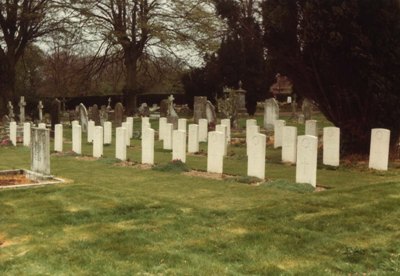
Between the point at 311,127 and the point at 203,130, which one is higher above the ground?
the point at 311,127

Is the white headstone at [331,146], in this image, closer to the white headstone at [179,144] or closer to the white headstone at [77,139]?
the white headstone at [179,144]

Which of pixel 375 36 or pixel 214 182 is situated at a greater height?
pixel 375 36

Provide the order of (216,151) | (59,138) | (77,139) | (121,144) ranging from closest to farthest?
(216,151) → (121,144) → (77,139) → (59,138)

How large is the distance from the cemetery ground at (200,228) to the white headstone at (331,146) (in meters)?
1.71

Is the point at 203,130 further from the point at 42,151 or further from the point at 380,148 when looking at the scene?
the point at 42,151

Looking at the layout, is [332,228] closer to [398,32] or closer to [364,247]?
[364,247]

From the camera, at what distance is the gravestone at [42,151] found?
33.2 feet

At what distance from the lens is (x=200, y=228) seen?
640cm

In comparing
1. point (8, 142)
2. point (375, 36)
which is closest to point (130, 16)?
point (8, 142)

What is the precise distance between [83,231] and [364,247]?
11.0 ft

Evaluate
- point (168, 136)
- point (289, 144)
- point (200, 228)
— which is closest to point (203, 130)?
point (168, 136)

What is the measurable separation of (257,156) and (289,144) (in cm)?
311

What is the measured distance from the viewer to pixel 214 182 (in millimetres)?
9719

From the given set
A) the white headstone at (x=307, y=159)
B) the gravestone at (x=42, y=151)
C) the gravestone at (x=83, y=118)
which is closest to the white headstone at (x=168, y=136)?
the gravestone at (x=42, y=151)
